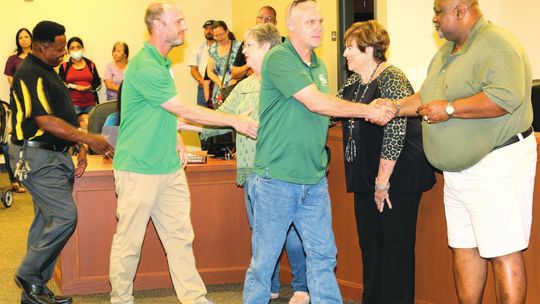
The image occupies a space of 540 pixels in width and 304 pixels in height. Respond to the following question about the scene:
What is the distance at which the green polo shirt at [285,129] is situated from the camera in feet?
13.5

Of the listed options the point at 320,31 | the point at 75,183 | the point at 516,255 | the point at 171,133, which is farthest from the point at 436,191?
the point at 75,183

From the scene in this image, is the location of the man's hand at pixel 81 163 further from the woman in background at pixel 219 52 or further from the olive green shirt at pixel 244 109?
the woman in background at pixel 219 52

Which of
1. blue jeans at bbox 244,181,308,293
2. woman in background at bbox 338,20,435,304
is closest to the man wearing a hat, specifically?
blue jeans at bbox 244,181,308,293

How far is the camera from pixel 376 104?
14.4 ft

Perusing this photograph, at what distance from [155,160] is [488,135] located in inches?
75.3

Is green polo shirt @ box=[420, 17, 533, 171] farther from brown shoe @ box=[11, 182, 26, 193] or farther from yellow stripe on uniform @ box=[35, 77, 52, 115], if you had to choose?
brown shoe @ box=[11, 182, 26, 193]

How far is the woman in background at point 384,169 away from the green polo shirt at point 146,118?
1.05 m

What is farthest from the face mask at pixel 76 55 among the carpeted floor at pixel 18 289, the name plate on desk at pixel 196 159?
the name plate on desk at pixel 196 159

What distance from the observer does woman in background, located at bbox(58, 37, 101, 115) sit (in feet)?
39.5

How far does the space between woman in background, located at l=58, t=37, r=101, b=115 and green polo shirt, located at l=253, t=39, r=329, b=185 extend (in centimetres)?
831

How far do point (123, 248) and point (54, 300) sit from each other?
29.1 inches

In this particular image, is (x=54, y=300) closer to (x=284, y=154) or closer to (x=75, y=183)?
(x=75, y=183)

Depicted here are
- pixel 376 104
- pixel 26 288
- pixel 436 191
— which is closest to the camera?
pixel 376 104

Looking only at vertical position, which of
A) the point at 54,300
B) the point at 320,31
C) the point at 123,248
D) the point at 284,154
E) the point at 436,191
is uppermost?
the point at 320,31
